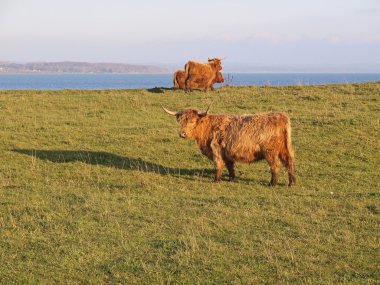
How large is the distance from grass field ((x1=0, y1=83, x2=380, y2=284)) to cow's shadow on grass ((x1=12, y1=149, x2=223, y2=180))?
0.05m

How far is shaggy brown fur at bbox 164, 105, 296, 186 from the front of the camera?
12.4m

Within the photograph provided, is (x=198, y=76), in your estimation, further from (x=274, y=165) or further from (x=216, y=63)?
(x=274, y=165)

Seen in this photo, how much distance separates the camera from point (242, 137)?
12695 mm

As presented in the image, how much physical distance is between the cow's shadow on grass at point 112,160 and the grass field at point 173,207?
52mm

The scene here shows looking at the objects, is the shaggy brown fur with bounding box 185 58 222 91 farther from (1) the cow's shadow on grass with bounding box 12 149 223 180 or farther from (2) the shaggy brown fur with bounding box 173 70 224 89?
(1) the cow's shadow on grass with bounding box 12 149 223 180

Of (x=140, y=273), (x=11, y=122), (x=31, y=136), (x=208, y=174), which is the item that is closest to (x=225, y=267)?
(x=140, y=273)

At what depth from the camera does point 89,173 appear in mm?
13359

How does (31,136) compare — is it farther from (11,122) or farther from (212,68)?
(212,68)

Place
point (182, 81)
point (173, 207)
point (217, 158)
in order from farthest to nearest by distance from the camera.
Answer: point (182, 81) → point (217, 158) → point (173, 207)

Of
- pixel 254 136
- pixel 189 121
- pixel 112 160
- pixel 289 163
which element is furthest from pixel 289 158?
pixel 112 160

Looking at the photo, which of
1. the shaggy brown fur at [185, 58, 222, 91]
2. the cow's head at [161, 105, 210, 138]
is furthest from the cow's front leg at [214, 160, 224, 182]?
the shaggy brown fur at [185, 58, 222, 91]

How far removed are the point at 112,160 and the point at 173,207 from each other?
5.03 metres

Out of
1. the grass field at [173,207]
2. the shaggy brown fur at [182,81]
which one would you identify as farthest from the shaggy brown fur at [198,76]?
the grass field at [173,207]

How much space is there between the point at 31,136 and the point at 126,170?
17.3ft
